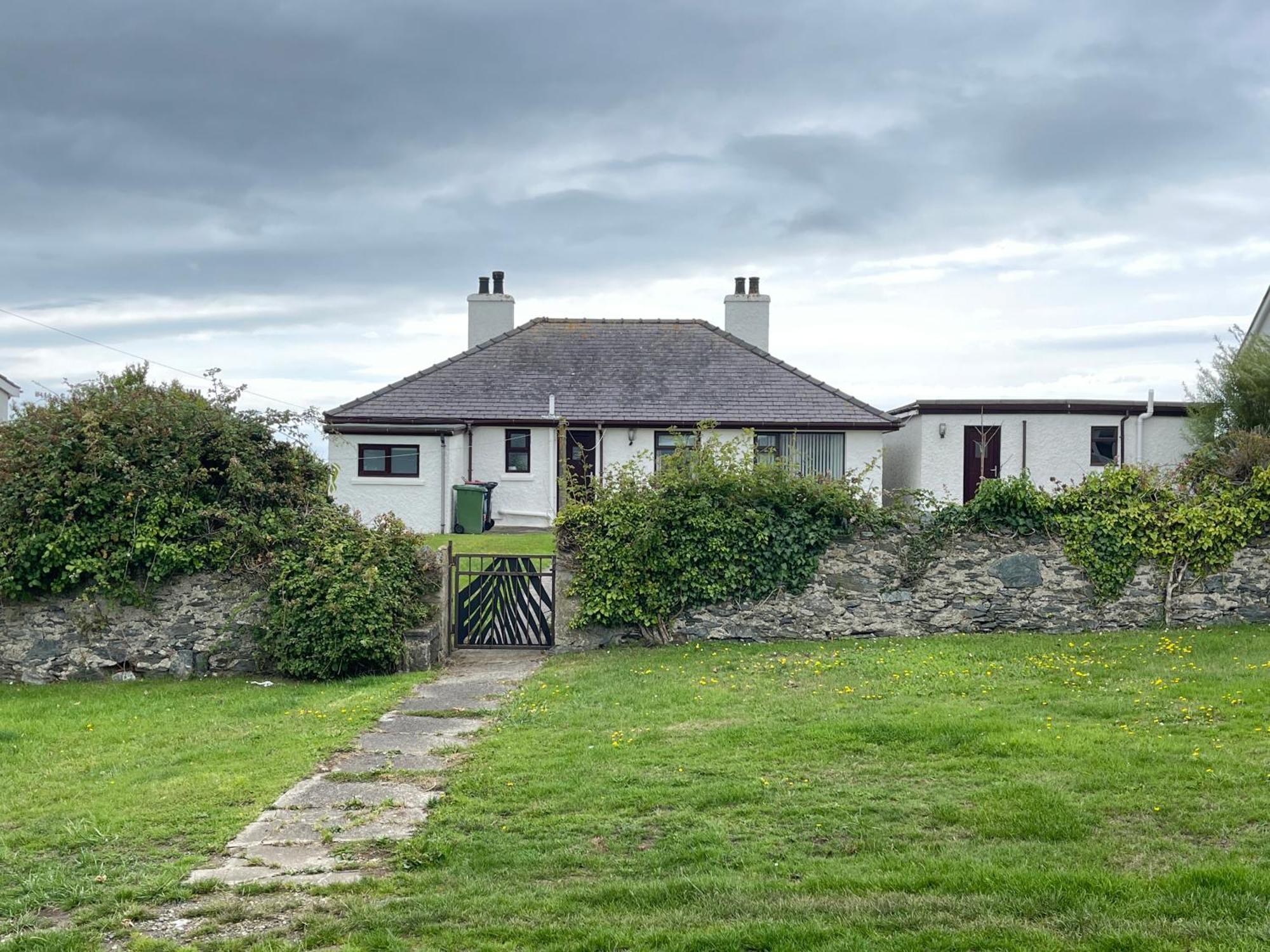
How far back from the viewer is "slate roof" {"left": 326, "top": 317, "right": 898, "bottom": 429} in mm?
26078

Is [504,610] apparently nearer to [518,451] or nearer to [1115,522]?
Answer: [1115,522]

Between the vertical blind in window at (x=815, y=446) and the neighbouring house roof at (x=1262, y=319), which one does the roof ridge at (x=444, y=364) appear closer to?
the vertical blind in window at (x=815, y=446)

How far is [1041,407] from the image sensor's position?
86.4 ft

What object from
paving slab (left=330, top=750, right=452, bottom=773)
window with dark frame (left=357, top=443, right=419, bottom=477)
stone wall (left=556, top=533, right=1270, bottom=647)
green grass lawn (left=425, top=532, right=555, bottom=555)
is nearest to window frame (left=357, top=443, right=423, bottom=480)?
window with dark frame (left=357, top=443, right=419, bottom=477)

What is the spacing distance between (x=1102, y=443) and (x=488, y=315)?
17361 millimetres

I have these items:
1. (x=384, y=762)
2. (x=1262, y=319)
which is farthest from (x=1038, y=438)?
(x=384, y=762)

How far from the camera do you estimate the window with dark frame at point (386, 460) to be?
84.9 ft

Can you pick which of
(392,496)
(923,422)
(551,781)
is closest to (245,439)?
(551,781)

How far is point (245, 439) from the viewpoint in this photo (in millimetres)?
13867

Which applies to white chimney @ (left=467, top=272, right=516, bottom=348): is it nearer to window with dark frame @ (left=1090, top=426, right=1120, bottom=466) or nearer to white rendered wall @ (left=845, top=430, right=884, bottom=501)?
white rendered wall @ (left=845, top=430, right=884, bottom=501)

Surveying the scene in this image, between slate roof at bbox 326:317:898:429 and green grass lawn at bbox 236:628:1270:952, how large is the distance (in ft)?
52.3

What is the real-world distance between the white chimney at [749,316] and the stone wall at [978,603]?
17101mm

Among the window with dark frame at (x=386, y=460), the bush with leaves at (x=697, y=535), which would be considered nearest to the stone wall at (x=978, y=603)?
the bush with leaves at (x=697, y=535)

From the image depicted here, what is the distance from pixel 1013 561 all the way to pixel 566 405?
568 inches
